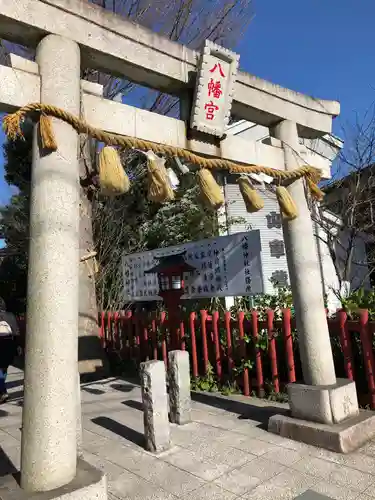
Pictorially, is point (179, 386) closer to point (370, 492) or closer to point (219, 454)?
point (219, 454)

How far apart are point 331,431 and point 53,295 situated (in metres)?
2.98

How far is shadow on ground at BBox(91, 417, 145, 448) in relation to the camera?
434cm

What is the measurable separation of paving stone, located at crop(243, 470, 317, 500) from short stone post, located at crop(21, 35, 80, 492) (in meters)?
1.48

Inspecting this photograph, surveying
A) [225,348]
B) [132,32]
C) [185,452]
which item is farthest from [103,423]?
[132,32]

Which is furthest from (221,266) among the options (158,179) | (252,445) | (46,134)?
(46,134)

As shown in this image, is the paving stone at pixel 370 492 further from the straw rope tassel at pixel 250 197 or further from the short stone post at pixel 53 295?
the straw rope tassel at pixel 250 197

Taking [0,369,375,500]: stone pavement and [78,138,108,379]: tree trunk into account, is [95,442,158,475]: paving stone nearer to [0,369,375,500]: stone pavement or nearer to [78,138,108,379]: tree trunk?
[0,369,375,500]: stone pavement

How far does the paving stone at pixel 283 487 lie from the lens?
9.89ft

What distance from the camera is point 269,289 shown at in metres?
10.4

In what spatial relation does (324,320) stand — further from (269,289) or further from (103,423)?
(269,289)

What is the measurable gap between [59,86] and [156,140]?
0.99 meters

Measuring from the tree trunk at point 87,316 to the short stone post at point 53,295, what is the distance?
5041 millimetres

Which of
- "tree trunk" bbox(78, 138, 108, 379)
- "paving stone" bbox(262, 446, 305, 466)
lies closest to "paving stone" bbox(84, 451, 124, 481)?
"paving stone" bbox(262, 446, 305, 466)

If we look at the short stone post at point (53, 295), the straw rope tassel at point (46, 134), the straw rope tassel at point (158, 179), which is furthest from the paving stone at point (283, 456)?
the straw rope tassel at point (46, 134)
